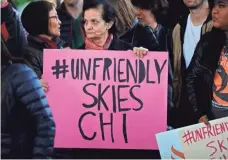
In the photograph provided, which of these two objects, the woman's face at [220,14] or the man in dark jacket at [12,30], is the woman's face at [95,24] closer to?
the man in dark jacket at [12,30]

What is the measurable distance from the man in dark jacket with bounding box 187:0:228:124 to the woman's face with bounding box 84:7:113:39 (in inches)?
17.7

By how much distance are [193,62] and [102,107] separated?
48 centimetres

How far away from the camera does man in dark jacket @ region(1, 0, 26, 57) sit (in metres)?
2.10

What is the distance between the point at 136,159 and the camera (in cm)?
214

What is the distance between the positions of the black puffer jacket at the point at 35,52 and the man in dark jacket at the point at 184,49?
1.84 ft

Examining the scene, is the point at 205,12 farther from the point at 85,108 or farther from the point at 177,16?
the point at 85,108

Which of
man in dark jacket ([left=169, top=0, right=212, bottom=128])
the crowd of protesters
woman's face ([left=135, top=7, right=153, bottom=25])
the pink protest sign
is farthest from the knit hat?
man in dark jacket ([left=169, top=0, right=212, bottom=128])

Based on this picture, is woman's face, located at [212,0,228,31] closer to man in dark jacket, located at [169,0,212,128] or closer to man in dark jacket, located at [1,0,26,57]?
A: man in dark jacket, located at [169,0,212,128]

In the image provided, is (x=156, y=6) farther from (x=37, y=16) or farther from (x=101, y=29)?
(x=37, y=16)

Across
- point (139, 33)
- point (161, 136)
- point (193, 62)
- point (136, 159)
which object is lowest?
point (136, 159)

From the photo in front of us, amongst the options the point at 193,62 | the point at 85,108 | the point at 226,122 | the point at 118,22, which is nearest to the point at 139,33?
the point at 118,22

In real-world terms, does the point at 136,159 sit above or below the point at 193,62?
below

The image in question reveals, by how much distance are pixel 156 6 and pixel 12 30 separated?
69 centimetres

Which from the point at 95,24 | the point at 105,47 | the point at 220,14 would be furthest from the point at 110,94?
the point at 220,14
